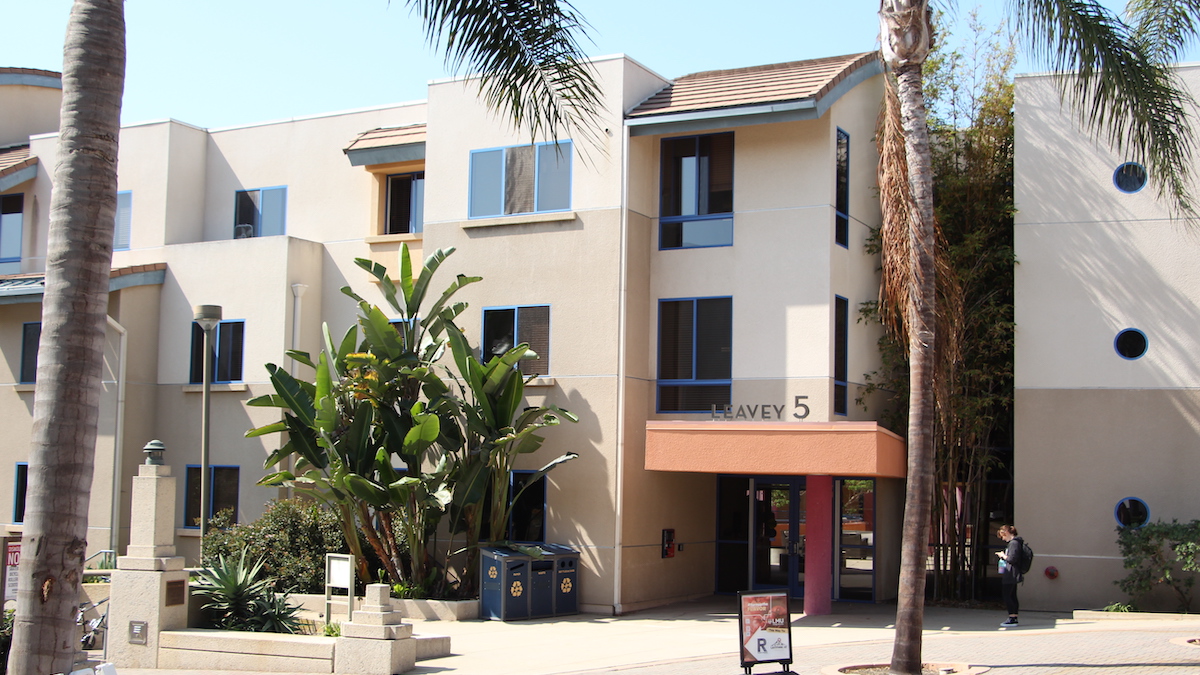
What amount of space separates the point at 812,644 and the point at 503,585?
482 centimetres

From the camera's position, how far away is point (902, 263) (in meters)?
13.9

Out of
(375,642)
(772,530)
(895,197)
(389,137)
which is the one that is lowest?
(375,642)

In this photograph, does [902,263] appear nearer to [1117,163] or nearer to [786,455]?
[786,455]

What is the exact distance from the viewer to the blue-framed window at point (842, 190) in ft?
63.8

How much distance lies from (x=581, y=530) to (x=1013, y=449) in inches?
296

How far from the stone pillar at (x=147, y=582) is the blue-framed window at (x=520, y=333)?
6.60 m

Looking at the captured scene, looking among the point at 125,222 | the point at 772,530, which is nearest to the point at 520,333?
the point at 772,530

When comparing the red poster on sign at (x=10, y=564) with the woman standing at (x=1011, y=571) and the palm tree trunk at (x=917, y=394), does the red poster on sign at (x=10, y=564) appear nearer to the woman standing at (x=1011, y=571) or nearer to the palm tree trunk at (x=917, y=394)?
the palm tree trunk at (x=917, y=394)

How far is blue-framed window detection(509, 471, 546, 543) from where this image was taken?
63.7ft

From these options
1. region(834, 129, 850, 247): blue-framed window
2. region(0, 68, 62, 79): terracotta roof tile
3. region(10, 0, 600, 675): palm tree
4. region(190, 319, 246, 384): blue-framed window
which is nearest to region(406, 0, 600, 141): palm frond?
region(10, 0, 600, 675): palm tree

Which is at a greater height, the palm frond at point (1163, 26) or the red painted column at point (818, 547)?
the palm frond at point (1163, 26)

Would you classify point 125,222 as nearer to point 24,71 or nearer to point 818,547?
point 24,71

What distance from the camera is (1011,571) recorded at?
16.9m

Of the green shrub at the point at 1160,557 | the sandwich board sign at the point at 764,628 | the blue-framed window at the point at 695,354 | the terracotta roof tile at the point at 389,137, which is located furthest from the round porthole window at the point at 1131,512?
the terracotta roof tile at the point at 389,137
